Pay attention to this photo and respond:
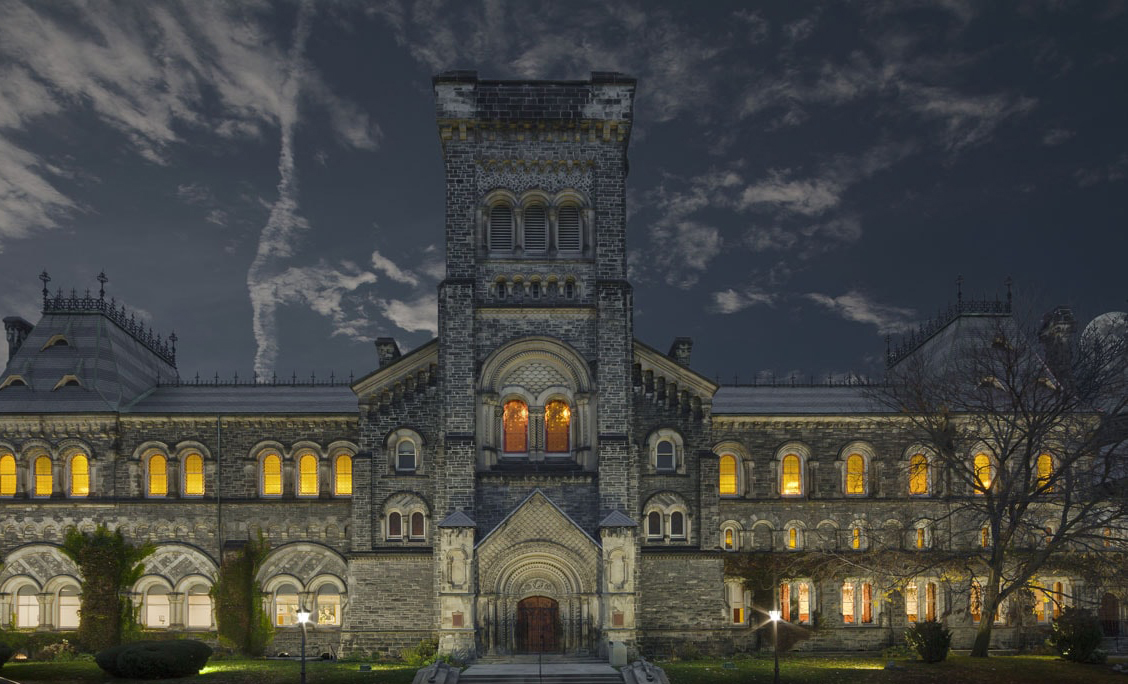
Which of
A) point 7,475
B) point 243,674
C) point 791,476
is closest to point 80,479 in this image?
point 7,475

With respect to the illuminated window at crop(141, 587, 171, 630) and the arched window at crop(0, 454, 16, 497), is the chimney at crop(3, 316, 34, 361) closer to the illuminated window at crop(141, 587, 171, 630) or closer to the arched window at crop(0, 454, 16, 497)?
the arched window at crop(0, 454, 16, 497)

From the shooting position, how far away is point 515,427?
134ft

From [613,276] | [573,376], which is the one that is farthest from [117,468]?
[613,276]

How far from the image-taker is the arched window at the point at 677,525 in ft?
136

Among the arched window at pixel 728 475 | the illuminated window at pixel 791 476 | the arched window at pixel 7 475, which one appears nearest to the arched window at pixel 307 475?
the arched window at pixel 7 475

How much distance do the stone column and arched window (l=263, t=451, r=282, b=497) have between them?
5.57 metres

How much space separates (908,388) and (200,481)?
99.0ft

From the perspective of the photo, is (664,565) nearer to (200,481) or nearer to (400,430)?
(400,430)

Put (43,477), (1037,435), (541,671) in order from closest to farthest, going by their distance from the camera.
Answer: (541,671)
(1037,435)
(43,477)

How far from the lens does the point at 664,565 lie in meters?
40.9

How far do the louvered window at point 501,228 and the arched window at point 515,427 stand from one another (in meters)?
6.49

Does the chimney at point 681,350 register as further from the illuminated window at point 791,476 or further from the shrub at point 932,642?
the shrub at point 932,642

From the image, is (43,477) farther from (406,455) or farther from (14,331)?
(406,455)

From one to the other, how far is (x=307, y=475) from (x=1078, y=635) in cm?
3164
